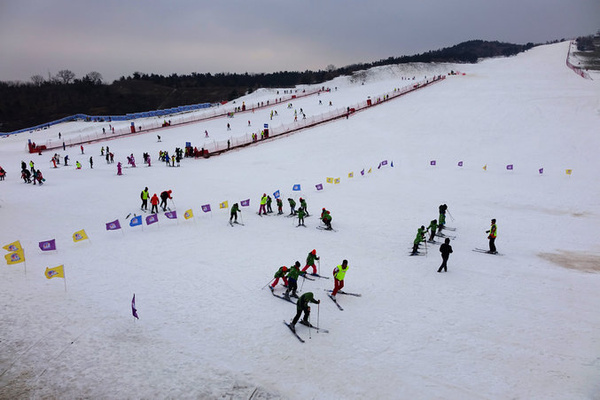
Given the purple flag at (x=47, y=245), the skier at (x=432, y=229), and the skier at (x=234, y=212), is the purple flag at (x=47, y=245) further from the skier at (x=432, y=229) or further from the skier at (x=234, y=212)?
→ the skier at (x=432, y=229)

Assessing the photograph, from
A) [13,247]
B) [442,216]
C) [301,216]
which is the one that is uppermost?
[13,247]

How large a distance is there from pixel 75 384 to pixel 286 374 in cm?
436

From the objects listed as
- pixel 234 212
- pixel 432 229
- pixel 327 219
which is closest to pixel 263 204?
pixel 234 212

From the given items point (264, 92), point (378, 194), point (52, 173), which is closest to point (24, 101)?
point (264, 92)

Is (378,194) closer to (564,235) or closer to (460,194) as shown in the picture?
(460,194)

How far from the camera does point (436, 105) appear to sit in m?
48.8

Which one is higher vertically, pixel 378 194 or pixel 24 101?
pixel 24 101

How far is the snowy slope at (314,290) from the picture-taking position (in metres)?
7.74

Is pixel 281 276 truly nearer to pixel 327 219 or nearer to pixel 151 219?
pixel 327 219

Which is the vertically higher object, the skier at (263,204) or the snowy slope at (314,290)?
the skier at (263,204)

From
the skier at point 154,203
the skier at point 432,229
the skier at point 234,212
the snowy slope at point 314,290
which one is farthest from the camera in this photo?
the skier at point 154,203

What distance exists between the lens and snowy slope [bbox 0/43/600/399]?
7.74 meters

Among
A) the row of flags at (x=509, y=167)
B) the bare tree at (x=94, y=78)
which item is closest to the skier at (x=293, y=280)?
the row of flags at (x=509, y=167)

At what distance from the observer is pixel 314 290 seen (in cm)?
1184
